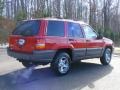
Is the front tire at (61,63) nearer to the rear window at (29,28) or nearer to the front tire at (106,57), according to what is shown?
the rear window at (29,28)

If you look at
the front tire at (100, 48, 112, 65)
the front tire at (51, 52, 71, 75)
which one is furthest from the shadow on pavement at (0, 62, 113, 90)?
the front tire at (100, 48, 112, 65)

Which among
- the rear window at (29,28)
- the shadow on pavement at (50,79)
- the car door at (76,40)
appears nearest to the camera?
the shadow on pavement at (50,79)

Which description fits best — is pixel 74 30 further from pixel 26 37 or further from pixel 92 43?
pixel 26 37

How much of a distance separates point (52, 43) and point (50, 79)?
1137 mm

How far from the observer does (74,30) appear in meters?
11.0

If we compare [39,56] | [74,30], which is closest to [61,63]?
[39,56]

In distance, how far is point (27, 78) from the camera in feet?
31.7

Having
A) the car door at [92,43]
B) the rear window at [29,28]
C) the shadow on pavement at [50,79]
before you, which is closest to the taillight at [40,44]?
the rear window at [29,28]

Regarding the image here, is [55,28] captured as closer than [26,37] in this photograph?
No

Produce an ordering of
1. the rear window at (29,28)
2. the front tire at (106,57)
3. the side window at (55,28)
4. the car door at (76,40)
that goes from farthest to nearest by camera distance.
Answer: the front tire at (106,57) < the car door at (76,40) < the side window at (55,28) < the rear window at (29,28)

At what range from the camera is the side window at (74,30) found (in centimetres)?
1073

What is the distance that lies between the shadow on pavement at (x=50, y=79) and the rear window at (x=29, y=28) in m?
1.38

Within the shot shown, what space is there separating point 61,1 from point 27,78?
158 ft

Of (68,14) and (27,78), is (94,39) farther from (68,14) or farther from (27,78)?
(68,14)
